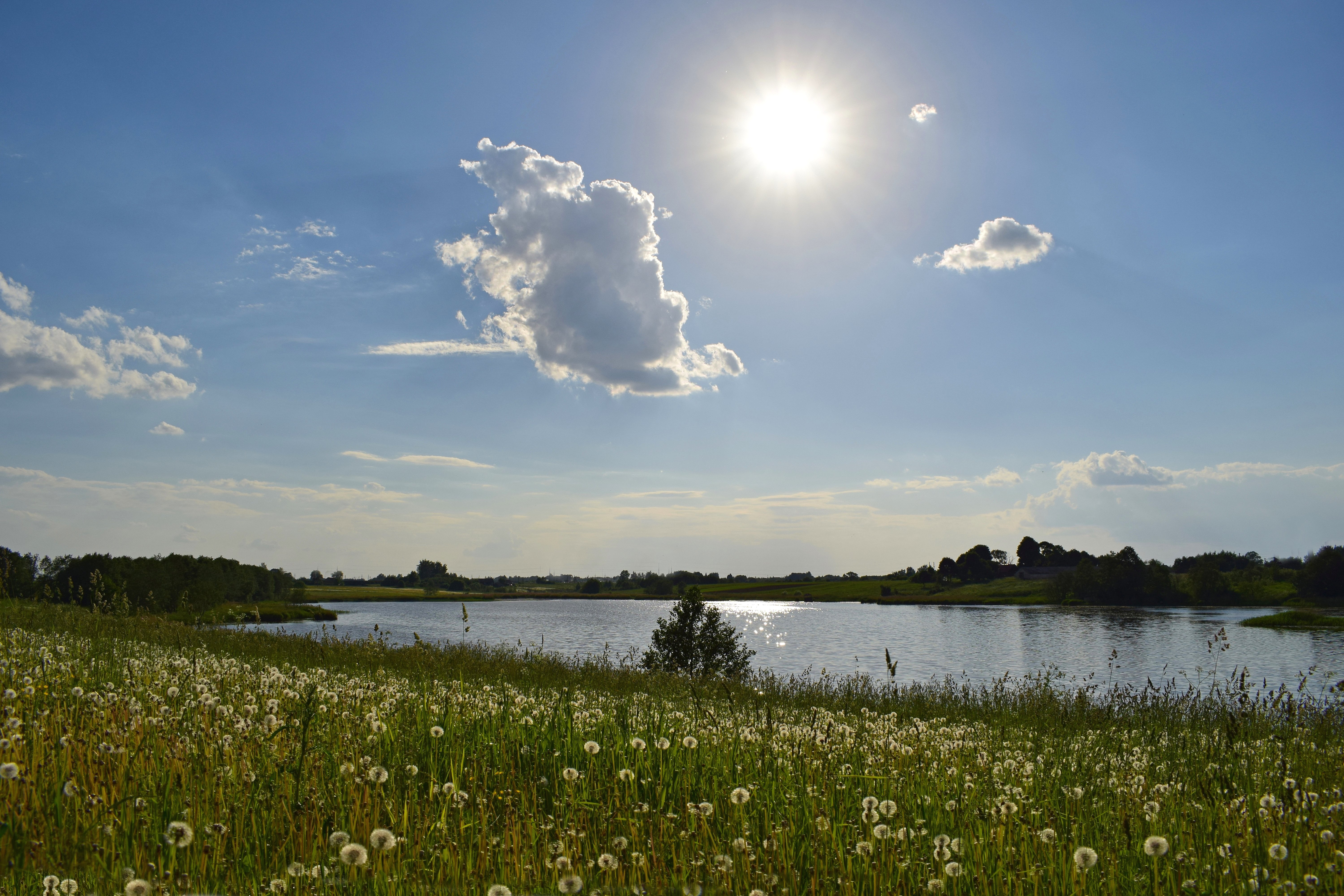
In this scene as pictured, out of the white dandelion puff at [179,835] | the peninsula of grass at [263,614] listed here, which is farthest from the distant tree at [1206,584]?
the white dandelion puff at [179,835]

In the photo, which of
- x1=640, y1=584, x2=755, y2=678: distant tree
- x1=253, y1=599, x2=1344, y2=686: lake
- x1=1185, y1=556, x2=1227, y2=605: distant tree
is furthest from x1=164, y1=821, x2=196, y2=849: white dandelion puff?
x1=1185, y1=556, x2=1227, y2=605: distant tree

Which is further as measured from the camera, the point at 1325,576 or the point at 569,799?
the point at 1325,576

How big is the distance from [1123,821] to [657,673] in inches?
675

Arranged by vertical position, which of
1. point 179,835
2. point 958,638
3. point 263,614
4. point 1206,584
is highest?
point 179,835

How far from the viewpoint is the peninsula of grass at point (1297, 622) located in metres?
70.9

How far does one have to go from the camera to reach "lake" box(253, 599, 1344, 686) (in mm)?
39656

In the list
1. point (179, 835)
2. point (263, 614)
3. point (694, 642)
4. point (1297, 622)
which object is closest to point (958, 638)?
point (1297, 622)

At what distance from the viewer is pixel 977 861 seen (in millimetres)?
3920

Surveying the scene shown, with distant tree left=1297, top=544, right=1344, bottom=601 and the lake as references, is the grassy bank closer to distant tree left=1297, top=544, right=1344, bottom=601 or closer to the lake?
the lake

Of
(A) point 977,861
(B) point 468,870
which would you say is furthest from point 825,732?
(B) point 468,870

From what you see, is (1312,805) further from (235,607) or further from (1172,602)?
(1172,602)

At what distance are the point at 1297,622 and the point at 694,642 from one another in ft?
272

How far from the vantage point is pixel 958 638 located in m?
68.8

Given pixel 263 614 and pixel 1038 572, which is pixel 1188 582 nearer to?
pixel 1038 572
